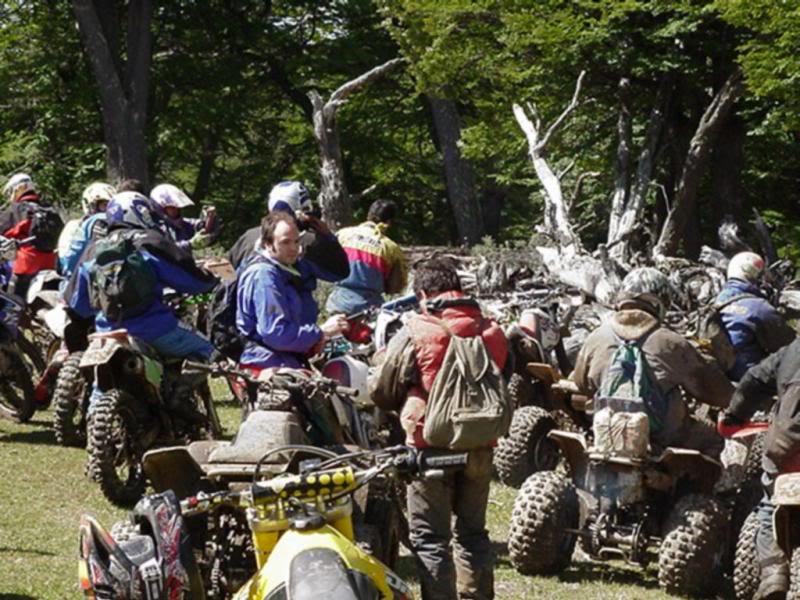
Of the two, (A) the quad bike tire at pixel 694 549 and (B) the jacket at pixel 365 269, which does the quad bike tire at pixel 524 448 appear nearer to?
(B) the jacket at pixel 365 269

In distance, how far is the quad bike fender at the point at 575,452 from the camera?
8.96m

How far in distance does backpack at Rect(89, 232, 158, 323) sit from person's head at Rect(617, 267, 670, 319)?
293 cm

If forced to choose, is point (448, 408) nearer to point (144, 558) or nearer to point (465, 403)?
point (465, 403)

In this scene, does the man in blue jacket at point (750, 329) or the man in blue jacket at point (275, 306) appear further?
the man in blue jacket at point (750, 329)

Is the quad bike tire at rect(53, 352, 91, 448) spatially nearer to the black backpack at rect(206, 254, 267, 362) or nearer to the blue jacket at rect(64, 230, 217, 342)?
the blue jacket at rect(64, 230, 217, 342)

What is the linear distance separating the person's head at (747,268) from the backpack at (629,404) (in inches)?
85.3

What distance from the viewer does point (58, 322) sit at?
12.1m

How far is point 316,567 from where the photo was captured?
16.3 feet

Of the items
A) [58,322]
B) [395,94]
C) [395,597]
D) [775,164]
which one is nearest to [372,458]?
[395,597]

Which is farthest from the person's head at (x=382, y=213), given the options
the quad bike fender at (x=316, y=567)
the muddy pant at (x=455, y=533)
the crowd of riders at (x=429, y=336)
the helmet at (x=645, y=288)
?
the quad bike fender at (x=316, y=567)

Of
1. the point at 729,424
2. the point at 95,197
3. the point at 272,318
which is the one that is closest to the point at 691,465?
the point at 729,424

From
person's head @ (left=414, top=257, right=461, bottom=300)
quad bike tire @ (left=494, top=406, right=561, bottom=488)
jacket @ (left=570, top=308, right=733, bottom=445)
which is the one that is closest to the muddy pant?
person's head @ (left=414, top=257, right=461, bottom=300)

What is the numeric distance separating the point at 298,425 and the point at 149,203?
11.5 ft

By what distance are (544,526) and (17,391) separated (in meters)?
5.50
